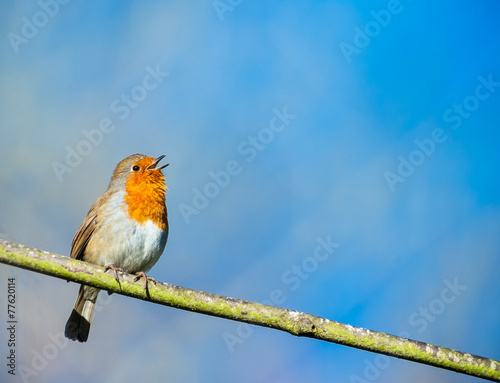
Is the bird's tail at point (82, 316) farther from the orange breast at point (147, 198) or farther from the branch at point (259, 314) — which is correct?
the branch at point (259, 314)

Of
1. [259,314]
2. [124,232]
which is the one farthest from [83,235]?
[259,314]

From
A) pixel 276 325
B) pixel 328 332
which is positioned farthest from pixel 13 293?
pixel 328 332

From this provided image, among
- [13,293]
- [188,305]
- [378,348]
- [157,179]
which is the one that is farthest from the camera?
[157,179]

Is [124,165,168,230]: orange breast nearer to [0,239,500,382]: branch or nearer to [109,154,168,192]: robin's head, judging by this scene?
[109,154,168,192]: robin's head

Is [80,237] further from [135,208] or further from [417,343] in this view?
[417,343]

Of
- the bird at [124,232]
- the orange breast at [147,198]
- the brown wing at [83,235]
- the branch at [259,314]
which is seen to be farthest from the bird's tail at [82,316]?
the branch at [259,314]

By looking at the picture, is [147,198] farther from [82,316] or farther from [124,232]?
[82,316]

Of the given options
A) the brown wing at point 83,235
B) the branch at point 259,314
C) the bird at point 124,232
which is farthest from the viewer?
the brown wing at point 83,235
